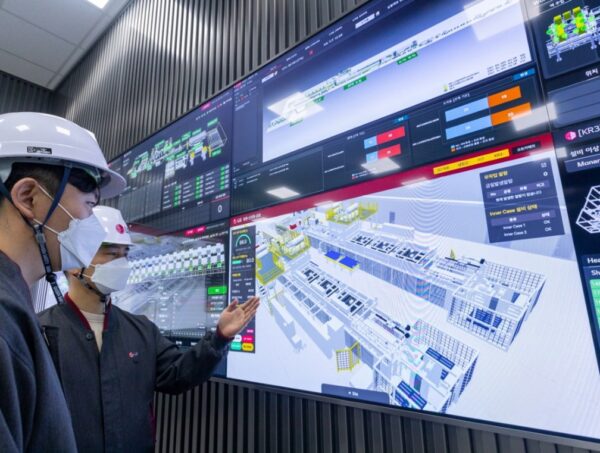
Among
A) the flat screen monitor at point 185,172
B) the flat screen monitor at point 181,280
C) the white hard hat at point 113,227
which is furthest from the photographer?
the flat screen monitor at point 185,172

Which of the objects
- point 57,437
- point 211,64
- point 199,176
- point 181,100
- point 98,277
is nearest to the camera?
point 57,437

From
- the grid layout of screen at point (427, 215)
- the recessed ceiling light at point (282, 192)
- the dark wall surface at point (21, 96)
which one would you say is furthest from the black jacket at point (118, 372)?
the dark wall surface at point (21, 96)

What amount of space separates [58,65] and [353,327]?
4.85 m

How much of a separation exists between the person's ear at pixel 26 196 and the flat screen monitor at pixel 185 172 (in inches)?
41.7

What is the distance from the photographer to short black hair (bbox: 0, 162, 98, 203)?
849 mm

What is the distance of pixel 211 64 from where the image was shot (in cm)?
229

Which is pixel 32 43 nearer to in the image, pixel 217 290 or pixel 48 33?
pixel 48 33

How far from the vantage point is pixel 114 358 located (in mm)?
1382

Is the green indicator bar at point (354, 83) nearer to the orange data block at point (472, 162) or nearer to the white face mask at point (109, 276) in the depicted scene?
the orange data block at point (472, 162)

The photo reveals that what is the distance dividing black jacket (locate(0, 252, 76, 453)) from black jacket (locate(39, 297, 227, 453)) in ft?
1.75

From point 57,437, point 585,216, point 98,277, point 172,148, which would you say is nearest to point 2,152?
point 57,437

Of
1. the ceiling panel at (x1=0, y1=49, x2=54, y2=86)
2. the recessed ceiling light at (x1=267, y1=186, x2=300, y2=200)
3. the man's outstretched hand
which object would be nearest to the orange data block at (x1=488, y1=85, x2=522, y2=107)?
the recessed ceiling light at (x1=267, y1=186, x2=300, y2=200)

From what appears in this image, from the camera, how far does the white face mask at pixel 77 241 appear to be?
91 centimetres

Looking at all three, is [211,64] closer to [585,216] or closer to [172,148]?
[172,148]
